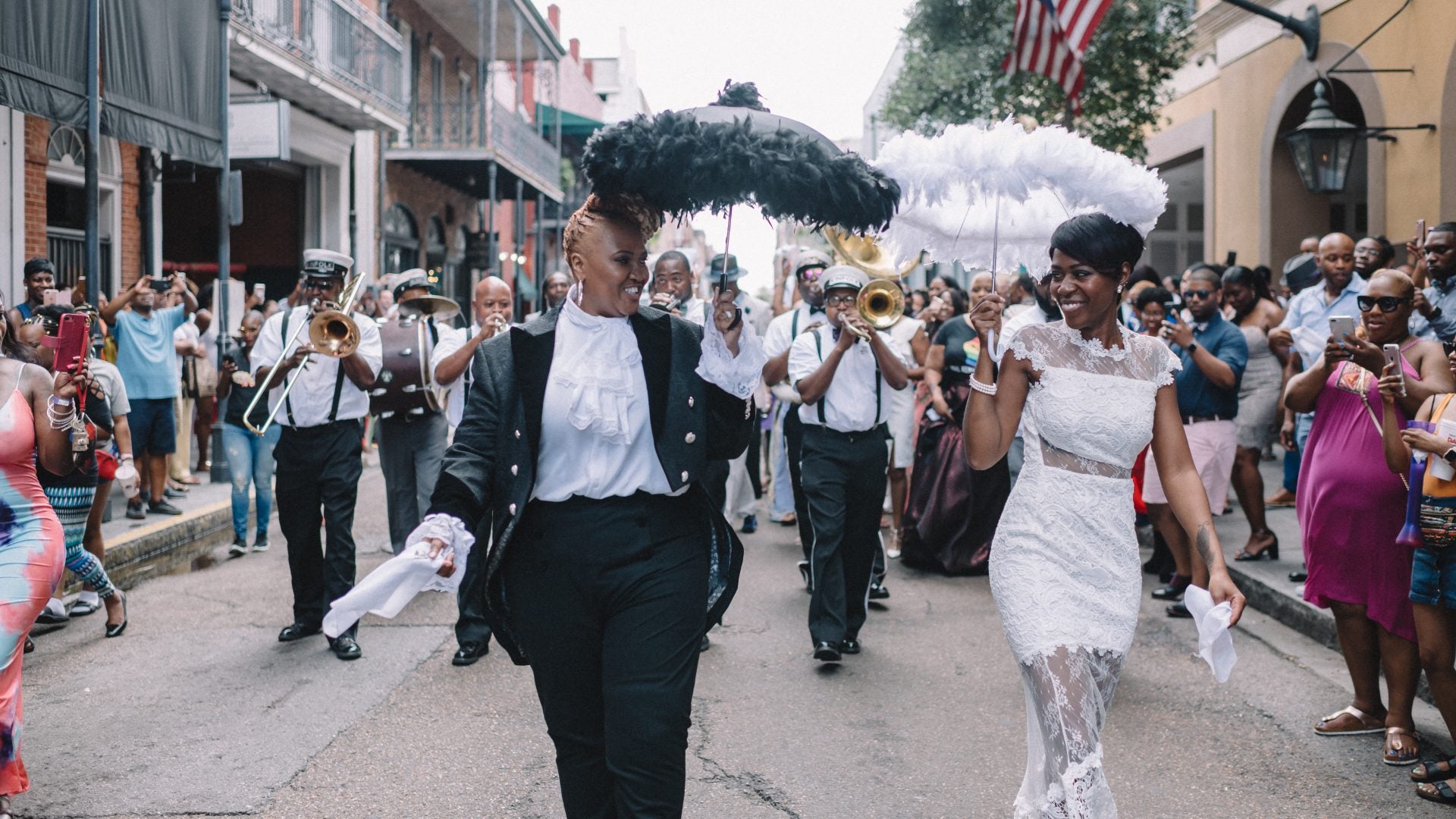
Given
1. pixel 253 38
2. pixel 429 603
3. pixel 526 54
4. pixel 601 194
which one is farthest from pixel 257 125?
pixel 526 54

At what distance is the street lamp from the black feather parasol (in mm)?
8461

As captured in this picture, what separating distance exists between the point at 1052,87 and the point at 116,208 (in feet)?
38.5

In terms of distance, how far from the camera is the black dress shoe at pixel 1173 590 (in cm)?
798

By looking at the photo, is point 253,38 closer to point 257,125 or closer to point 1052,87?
point 257,125

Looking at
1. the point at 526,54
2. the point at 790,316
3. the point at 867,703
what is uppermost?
the point at 526,54

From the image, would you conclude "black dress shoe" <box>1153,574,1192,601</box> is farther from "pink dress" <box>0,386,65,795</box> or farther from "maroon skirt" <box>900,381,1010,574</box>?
"pink dress" <box>0,386,65,795</box>

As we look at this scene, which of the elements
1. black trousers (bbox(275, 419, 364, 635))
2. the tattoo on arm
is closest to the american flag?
black trousers (bbox(275, 419, 364, 635))

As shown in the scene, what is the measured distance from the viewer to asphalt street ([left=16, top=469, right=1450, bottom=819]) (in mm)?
4488

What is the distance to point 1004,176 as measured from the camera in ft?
11.8

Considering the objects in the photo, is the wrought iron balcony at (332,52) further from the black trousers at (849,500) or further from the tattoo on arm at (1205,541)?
the tattoo on arm at (1205,541)

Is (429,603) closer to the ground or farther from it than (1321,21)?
closer to the ground

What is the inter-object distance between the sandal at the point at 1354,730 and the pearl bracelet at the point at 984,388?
2.68m

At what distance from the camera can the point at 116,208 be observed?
1409 centimetres

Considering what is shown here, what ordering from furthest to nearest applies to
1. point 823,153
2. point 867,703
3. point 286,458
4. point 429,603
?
1. point 429,603
2. point 286,458
3. point 867,703
4. point 823,153
